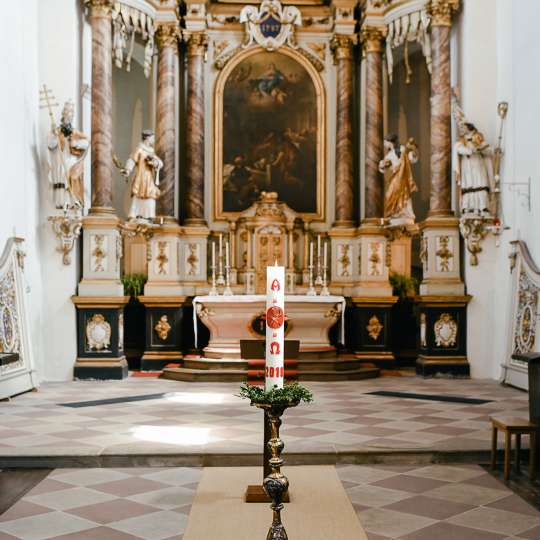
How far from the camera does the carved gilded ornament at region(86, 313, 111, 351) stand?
11.3 metres

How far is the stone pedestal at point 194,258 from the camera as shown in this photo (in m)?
13.1

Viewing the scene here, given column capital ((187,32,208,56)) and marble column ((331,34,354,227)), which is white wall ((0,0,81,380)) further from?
marble column ((331,34,354,227))

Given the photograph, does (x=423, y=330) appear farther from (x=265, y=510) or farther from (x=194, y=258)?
(x=265, y=510)

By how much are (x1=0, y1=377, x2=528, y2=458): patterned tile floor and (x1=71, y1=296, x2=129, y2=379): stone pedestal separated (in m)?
0.77

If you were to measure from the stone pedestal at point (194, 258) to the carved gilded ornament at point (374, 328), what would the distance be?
110 inches

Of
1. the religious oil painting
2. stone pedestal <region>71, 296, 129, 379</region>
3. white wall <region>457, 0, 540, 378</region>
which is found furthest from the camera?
the religious oil painting

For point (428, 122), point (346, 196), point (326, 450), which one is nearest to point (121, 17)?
point (346, 196)

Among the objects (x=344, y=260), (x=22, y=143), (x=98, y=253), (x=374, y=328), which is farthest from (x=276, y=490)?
(x=344, y=260)

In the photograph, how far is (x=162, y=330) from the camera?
12375mm

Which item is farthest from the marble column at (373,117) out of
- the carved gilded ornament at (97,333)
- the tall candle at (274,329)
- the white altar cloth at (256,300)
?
the tall candle at (274,329)

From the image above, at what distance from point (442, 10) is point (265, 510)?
952 centimetres

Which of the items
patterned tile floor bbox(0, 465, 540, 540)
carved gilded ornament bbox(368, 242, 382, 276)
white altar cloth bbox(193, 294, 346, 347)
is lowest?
patterned tile floor bbox(0, 465, 540, 540)

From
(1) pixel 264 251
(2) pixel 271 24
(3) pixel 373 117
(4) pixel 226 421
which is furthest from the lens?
(2) pixel 271 24

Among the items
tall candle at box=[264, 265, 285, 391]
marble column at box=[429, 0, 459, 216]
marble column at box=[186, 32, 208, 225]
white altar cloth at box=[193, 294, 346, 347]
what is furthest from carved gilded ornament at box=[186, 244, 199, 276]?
tall candle at box=[264, 265, 285, 391]
